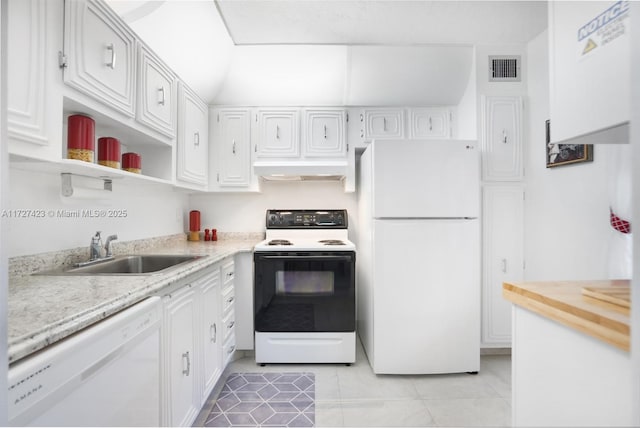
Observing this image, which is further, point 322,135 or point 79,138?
point 322,135

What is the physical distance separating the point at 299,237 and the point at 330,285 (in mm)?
737

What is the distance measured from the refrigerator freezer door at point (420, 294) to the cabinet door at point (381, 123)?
3.34ft

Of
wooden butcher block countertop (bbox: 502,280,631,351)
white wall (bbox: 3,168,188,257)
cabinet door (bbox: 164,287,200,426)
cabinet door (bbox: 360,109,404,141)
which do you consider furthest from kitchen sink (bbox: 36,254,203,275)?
cabinet door (bbox: 360,109,404,141)

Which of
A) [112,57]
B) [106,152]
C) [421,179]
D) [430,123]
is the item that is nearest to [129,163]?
[106,152]

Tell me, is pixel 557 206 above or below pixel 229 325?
above

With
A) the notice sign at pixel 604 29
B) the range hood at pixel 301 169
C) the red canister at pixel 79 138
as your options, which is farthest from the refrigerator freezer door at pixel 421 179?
the red canister at pixel 79 138

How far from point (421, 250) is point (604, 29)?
1.57 m

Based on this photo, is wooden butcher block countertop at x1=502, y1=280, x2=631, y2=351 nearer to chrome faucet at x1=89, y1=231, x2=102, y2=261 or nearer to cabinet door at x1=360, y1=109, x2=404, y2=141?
chrome faucet at x1=89, y1=231, x2=102, y2=261

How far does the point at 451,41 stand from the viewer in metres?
2.38

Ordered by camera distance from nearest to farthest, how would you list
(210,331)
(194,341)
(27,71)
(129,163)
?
(27,71)
(194,341)
(129,163)
(210,331)

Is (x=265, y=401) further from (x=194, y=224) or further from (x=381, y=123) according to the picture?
(x=381, y=123)

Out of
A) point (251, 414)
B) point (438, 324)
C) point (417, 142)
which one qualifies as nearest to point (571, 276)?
point (438, 324)

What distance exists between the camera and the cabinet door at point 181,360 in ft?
4.25

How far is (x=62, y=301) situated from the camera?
0.90 meters
